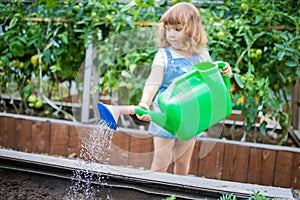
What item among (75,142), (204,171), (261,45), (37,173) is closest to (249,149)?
(204,171)

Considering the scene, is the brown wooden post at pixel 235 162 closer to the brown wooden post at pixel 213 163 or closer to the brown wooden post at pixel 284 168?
the brown wooden post at pixel 213 163

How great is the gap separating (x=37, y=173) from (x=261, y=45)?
1.61 m

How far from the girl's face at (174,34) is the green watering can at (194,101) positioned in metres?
0.28

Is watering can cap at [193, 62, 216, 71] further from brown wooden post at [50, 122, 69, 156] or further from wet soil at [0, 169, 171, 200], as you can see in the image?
brown wooden post at [50, 122, 69, 156]

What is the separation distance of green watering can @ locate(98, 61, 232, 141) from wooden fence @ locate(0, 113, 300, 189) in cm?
59

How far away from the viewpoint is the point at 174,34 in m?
1.61

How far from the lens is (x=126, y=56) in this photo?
258 cm

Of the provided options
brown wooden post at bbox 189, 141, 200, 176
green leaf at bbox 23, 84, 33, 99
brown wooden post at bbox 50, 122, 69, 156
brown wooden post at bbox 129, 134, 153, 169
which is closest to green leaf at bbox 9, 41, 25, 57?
green leaf at bbox 23, 84, 33, 99

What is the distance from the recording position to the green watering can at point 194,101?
1288 millimetres

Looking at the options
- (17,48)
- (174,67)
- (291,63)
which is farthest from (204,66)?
(17,48)

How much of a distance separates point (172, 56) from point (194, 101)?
16.4 inches

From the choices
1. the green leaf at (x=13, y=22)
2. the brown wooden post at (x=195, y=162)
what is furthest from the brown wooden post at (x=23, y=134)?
the brown wooden post at (x=195, y=162)

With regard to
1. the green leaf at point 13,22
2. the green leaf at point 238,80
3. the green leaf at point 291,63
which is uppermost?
the green leaf at point 13,22

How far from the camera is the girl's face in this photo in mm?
1596
